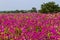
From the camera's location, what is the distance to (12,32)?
481 centimetres

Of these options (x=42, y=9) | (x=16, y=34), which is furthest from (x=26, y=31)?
(x=42, y=9)

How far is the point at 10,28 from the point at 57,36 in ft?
3.74

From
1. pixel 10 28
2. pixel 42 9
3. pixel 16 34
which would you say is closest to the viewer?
pixel 16 34

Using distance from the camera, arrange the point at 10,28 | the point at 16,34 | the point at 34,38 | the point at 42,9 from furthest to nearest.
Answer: the point at 42,9 < the point at 10,28 < the point at 16,34 < the point at 34,38

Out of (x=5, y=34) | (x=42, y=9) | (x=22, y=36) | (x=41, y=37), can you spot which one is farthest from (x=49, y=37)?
(x=42, y=9)

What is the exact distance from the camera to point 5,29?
5043 millimetres

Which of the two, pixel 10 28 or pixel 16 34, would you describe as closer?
pixel 16 34

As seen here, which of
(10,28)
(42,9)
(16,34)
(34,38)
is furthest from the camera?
(42,9)

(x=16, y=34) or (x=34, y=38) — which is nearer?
(x=34, y=38)

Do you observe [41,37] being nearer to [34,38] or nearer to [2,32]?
[34,38]

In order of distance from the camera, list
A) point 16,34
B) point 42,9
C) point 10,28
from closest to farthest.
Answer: point 16,34
point 10,28
point 42,9

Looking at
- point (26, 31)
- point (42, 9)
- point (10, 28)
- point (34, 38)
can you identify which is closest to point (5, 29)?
point (10, 28)

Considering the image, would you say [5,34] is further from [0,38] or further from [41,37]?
[41,37]

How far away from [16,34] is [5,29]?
0.41m
